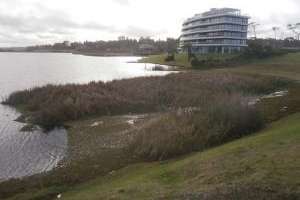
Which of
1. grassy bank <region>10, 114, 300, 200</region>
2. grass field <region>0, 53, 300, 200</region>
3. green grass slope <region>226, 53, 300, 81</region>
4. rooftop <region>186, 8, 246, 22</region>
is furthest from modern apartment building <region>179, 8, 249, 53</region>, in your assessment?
grassy bank <region>10, 114, 300, 200</region>

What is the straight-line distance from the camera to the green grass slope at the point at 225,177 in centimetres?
1294

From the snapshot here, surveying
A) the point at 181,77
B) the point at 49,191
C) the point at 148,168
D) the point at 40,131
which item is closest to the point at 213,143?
the point at 148,168

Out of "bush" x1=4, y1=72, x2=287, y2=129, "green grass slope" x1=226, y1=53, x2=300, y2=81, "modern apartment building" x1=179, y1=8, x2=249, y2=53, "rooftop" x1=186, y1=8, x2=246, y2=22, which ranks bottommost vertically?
"bush" x1=4, y1=72, x2=287, y2=129

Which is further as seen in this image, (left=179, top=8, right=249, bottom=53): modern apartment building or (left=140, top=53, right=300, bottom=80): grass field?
(left=179, top=8, right=249, bottom=53): modern apartment building

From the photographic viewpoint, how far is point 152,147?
24.8 m

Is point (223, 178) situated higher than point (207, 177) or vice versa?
point (223, 178)

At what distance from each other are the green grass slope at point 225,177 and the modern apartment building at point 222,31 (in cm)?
11027

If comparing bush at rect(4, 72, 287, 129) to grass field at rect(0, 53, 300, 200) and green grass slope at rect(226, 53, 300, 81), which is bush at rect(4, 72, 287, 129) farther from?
green grass slope at rect(226, 53, 300, 81)

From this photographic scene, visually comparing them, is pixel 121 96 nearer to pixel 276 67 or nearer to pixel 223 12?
pixel 276 67

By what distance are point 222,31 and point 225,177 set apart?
122m

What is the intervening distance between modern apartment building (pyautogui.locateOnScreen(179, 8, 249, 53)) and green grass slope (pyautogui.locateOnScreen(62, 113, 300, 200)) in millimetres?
110273

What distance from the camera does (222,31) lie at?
132 m

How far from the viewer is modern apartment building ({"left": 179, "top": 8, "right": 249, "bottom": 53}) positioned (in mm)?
131375

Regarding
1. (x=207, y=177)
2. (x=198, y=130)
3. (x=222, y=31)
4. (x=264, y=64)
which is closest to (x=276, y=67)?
(x=264, y=64)
